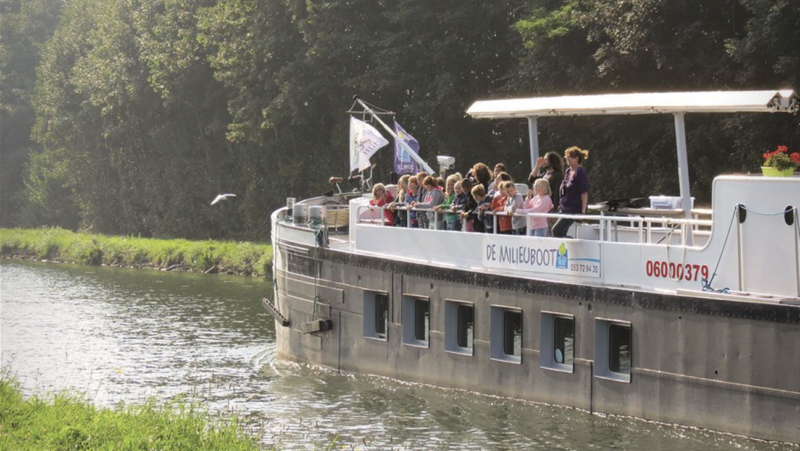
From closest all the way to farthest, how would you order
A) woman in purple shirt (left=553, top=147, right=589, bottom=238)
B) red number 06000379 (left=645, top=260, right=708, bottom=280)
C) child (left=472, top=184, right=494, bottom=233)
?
red number 06000379 (left=645, top=260, right=708, bottom=280) < woman in purple shirt (left=553, top=147, right=589, bottom=238) < child (left=472, top=184, right=494, bottom=233)

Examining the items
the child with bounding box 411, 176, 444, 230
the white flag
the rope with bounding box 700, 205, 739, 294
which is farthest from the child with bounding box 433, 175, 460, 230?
the white flag

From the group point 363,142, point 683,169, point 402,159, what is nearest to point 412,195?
point 363,142

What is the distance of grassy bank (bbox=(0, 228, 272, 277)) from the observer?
4816 centimetres

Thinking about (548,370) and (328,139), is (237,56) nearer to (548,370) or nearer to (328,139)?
(328,139)

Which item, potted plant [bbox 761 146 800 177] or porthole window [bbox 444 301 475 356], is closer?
potted plant [bbox 761 146 800 177]

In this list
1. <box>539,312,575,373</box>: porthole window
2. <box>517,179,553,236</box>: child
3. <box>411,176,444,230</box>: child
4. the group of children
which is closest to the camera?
<box>539,312,575,373</box>: porthole window

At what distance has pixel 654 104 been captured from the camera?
17.1 metres

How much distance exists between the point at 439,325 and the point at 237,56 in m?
36.6

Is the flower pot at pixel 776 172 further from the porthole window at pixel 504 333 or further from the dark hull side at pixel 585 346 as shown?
the porthole window at pixel 504 333

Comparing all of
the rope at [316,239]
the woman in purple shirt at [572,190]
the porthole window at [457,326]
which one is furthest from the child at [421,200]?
the woman in purple shirt at [572,190]

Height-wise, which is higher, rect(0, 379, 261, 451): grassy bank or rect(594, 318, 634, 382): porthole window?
rect(594, 318, 634, 382): porthole window

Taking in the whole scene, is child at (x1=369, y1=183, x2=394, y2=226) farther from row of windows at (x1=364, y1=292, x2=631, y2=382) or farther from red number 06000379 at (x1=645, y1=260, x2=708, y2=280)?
red number 06000379 at (x1=645, y1=260, x2=708, y2=280)

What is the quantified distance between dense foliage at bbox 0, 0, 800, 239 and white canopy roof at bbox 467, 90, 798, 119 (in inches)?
480

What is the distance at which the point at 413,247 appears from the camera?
67.8 ft
